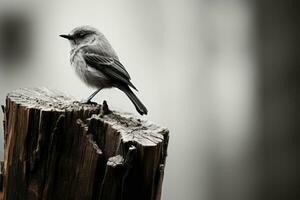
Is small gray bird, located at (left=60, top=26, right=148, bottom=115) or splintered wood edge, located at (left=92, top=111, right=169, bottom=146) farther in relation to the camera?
small gray bird, located at (left=60, top=26, right=148, bottom=115)

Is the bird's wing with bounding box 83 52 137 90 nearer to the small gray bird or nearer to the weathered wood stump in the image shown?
the small gray bird

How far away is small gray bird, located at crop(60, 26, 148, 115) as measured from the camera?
369cm

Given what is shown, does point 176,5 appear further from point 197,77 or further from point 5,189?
point 5,189

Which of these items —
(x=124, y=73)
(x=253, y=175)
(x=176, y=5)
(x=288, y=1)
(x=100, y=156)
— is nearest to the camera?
(x=100, y=156)

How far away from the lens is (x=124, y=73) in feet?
12.0

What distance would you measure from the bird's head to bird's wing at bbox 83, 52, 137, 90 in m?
0.17

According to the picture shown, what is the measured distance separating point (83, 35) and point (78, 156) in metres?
1.71

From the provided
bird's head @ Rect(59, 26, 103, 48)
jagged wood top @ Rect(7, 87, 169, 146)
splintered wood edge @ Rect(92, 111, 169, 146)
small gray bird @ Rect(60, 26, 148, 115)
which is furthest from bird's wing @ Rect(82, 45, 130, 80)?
splintered wood edge @ Rect(92, 111, 169, 146)

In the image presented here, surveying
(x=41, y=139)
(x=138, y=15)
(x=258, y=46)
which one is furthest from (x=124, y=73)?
(x=138, y=15)

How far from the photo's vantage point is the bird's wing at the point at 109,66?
12.0 feet

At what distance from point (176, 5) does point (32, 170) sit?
14.4 feet

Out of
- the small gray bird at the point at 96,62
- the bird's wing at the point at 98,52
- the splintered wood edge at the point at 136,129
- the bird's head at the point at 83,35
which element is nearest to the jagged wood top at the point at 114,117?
→ the splintered wood edge at the point at 136,129

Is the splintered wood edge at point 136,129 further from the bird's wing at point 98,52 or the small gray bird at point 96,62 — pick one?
the bird's wing at point 98,52

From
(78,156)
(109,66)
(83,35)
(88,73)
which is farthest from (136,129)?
(83,35)
